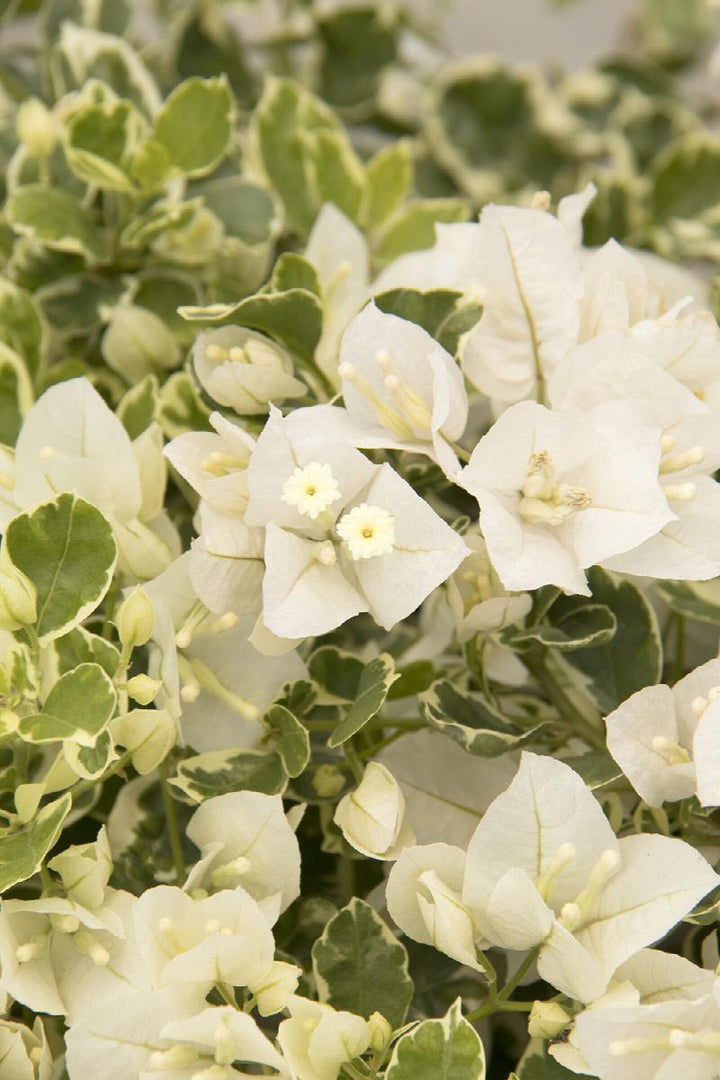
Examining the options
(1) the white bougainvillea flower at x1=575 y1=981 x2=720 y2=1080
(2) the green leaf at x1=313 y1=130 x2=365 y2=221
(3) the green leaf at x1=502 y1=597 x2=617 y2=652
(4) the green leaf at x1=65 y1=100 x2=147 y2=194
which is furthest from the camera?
(2) the green leaf at x1=313 y1=130 x2=365 y2=221

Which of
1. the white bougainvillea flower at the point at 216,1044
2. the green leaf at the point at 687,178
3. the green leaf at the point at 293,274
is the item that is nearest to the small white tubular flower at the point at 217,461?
the green leaf at the point at 293,274

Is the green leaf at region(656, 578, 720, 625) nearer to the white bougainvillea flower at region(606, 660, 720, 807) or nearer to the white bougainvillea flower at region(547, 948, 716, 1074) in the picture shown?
the white bougainvillea flower at region(606, 660, 720, 807)

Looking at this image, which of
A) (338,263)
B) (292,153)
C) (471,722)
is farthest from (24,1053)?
(292,153)

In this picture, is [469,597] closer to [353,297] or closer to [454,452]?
[454,452]

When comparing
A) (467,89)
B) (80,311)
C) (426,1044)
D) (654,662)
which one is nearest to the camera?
(426,1044)

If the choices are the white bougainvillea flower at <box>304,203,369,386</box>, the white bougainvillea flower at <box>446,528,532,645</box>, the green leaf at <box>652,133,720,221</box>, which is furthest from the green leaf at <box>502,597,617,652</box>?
the green leaf at <box>652,133,720,221</box>

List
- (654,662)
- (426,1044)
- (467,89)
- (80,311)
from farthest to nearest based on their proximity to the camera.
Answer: (467,89)
(80,311)
(654,662)
(426,1044)

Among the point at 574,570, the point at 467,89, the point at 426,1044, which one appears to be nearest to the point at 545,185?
the point at 467,89

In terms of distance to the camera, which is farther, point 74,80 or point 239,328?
point 74,80
